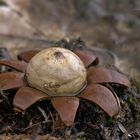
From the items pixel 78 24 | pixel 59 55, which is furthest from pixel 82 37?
pixel 59 55

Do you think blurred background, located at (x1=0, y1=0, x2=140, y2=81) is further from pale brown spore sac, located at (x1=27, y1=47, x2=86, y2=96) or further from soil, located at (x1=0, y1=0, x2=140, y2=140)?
pale brown spore sac, located at (x1=27, y1=47, x2=86, y2=96)

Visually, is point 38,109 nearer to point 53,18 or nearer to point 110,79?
point 110,79

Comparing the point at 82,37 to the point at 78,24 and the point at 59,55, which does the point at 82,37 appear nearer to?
the point at 78,24

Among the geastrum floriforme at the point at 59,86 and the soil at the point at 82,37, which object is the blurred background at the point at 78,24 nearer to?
the soil at the point at 82,37

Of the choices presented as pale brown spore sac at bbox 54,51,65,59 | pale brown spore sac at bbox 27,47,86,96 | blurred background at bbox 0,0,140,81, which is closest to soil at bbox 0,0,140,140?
blurred background at bbox 0,0,140,81

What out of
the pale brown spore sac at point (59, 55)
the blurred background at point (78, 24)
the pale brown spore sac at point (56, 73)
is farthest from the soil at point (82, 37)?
the pale brown spore sac at point (59, 55)

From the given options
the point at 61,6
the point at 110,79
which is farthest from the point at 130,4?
the point at 110,79
